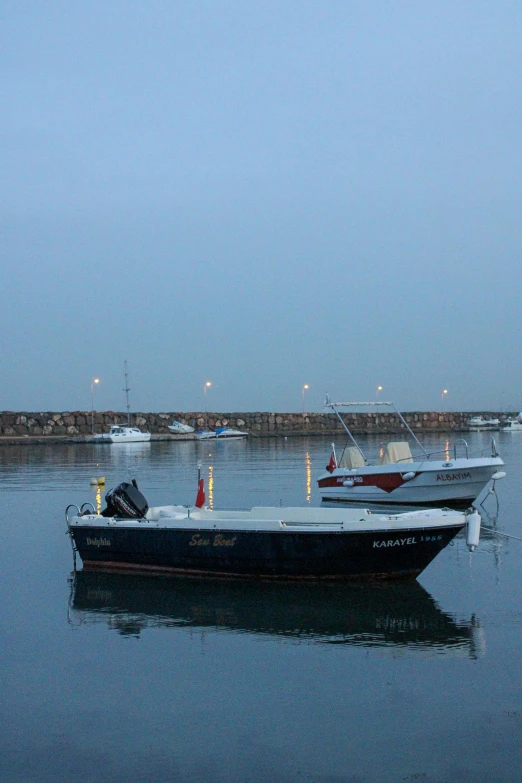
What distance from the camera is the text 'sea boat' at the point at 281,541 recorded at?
43.9 ft

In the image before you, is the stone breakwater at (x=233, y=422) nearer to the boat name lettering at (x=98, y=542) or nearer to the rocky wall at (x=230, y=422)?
the rocky wall at (x=230, y=422)

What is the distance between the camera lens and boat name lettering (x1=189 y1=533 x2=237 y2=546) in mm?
13906

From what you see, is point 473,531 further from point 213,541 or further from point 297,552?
point 213,541

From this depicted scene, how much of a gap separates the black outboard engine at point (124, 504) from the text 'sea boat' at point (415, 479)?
888 centimetres

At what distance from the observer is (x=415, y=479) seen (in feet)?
76.1

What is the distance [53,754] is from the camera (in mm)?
7293

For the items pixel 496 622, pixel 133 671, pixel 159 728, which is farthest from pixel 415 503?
pixel 159 728

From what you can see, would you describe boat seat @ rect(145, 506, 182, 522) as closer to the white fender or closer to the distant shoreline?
the white fender

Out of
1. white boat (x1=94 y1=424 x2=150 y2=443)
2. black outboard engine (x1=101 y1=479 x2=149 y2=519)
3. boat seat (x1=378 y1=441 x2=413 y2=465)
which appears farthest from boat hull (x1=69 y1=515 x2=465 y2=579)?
white boat (x1=94 y1=424 x2=150 y2=443)

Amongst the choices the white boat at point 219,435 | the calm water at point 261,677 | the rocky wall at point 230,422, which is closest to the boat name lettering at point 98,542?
the calm water at point 261,677

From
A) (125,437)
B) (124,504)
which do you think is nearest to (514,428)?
(125,437)

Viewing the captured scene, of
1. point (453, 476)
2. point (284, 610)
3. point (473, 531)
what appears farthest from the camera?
point (453, 476)

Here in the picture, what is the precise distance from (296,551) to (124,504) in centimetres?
382

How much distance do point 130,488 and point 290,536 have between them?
390 cm
